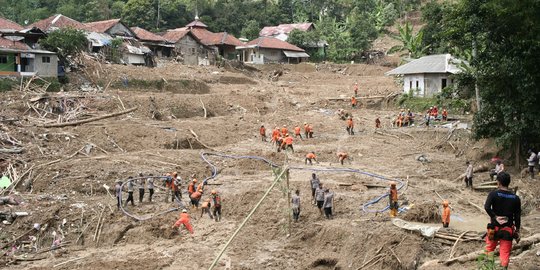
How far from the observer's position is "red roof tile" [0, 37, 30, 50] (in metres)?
34.8

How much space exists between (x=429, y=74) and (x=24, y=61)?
90.1 feet

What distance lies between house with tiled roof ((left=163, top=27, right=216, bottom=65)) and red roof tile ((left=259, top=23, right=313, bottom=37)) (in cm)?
1482

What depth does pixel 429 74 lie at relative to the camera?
39.1 m

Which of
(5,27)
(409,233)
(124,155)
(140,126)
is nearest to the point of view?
(409,233)

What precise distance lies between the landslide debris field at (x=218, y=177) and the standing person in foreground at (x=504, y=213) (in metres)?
1.65

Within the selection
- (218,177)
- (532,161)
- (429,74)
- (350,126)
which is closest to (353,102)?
(429,74)

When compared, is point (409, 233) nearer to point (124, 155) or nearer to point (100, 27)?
point (124, 155)

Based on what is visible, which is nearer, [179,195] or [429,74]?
[179,195]

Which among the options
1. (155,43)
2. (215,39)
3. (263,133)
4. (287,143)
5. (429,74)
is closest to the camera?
(287,143)

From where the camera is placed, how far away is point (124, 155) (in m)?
24.3

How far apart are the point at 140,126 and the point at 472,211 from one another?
18.0 m

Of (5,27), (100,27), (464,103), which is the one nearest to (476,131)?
(464,103)

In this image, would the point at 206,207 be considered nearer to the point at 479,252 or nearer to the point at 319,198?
the point at 319,198

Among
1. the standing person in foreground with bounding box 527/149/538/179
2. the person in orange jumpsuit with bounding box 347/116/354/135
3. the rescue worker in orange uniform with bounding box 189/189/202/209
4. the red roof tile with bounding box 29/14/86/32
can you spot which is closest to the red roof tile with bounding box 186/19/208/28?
the red roof tile with bounding box 29/14/86/32
